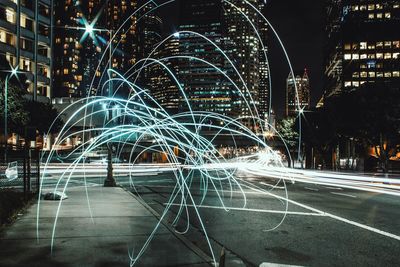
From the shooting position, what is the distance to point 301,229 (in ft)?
35.0

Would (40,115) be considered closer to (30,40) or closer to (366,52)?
(30,40)

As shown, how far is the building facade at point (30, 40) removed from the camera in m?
68.6

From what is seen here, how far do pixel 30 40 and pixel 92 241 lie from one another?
75.8 m

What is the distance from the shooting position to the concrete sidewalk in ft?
22.3

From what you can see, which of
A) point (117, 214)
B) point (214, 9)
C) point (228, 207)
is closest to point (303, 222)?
point (228, 207)

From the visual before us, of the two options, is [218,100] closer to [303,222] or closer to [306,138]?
[306,138]

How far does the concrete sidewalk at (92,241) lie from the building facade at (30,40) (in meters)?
61.8

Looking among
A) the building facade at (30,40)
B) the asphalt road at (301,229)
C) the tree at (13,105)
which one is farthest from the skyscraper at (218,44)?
the asphalt road at (301,229)

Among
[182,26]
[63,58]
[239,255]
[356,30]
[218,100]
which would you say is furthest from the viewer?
[218,100]

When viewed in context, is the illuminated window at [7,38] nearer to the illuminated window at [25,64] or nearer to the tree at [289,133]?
the illuminated window at [25,64]

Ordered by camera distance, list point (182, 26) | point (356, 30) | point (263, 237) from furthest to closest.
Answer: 1. point (182, 26)
2. point (356, 30)
3. point (263, 237)

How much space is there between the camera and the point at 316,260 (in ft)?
25.3

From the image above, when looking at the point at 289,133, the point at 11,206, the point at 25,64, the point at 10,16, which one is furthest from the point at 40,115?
the point at 11,206

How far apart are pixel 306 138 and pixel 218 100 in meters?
141
